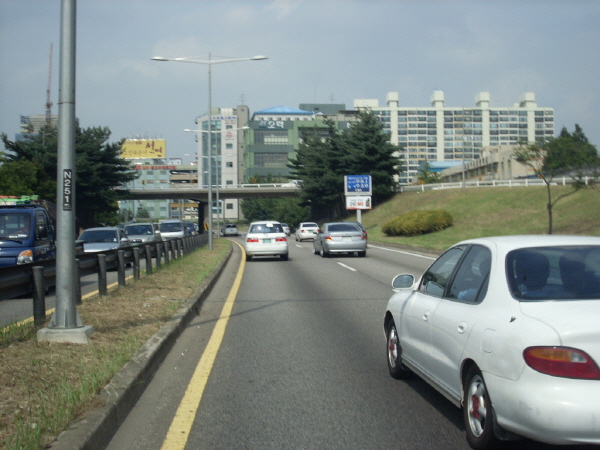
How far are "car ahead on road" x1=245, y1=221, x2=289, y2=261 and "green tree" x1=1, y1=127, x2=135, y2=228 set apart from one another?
4037 centimetres

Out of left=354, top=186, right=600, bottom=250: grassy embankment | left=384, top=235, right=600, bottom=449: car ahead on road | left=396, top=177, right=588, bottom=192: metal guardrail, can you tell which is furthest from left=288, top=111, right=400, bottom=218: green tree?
left=384, top=235, right=600, bottom=449: car ahead on road

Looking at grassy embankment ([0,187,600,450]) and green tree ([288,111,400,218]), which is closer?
grassy embankment ([0,187,600,450])

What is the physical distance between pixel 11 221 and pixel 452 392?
13810 mm

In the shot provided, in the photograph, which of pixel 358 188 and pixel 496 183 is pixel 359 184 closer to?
pixel 358 188

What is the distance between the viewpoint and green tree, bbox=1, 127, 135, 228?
206 ft

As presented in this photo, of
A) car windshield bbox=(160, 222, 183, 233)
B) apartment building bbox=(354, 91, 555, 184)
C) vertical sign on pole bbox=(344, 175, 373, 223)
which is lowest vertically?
car windshield bbox=(160, 222, 183, 233)

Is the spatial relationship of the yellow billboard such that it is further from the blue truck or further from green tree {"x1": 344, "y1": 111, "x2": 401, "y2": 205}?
the blue truck

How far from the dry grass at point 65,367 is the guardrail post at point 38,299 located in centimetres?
15

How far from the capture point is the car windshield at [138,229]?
3228cm

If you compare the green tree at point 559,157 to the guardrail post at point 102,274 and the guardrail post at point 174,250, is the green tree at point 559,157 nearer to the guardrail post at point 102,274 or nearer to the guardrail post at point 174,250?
the guardrail post at point 174,250

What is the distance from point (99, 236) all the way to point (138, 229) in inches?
291

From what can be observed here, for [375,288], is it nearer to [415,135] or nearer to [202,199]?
[202,199]

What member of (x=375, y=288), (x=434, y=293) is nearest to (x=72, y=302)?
(x=434, y=293)

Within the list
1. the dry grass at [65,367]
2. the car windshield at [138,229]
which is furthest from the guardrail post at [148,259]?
the car windshield at [138,229]
